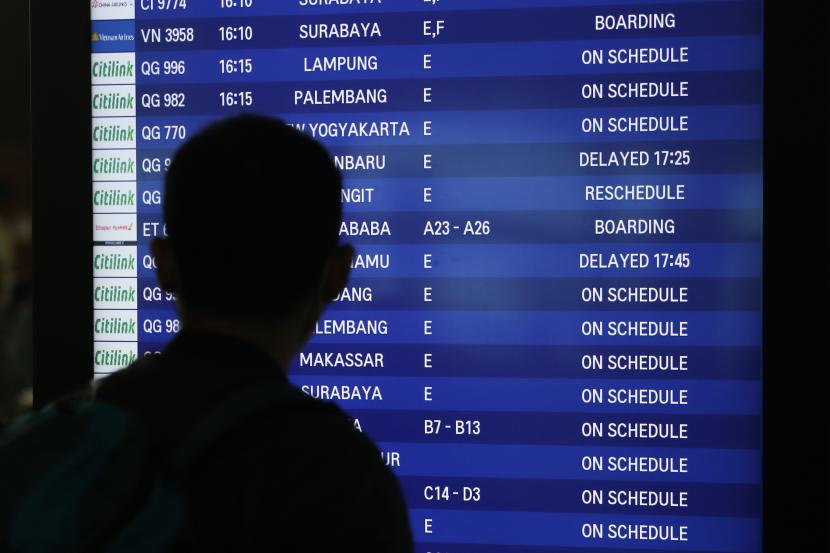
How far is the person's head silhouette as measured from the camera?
102cm

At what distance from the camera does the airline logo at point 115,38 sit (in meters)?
2.12

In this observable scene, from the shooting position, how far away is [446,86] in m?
2.03

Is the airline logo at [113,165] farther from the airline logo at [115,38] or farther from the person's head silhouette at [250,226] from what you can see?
the person's head silhouette at [250,226]

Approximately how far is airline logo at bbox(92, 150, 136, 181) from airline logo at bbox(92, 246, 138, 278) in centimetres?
17

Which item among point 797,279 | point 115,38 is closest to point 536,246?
point 797,279

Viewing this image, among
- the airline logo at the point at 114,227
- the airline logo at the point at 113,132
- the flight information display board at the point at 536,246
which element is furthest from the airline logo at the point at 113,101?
the airline logo at the point at 114,227

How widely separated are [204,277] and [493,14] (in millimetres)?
1187

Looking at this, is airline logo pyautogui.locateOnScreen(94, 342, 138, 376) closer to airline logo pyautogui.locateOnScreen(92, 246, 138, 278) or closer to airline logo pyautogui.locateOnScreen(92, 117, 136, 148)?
airline logo pyautogui.locateOnScreen(92, 246, 138, 278)

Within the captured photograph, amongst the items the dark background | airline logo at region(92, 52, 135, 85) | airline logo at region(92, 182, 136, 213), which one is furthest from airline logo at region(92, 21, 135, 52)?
the dark background

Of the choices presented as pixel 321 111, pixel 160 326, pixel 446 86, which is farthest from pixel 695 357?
pixel 160 326

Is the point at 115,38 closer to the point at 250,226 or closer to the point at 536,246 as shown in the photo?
the point at 536,246

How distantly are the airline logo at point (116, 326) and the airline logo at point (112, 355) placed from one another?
1 centimetres

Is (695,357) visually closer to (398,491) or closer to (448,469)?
(448,469)

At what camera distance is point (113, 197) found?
212 centimetres
